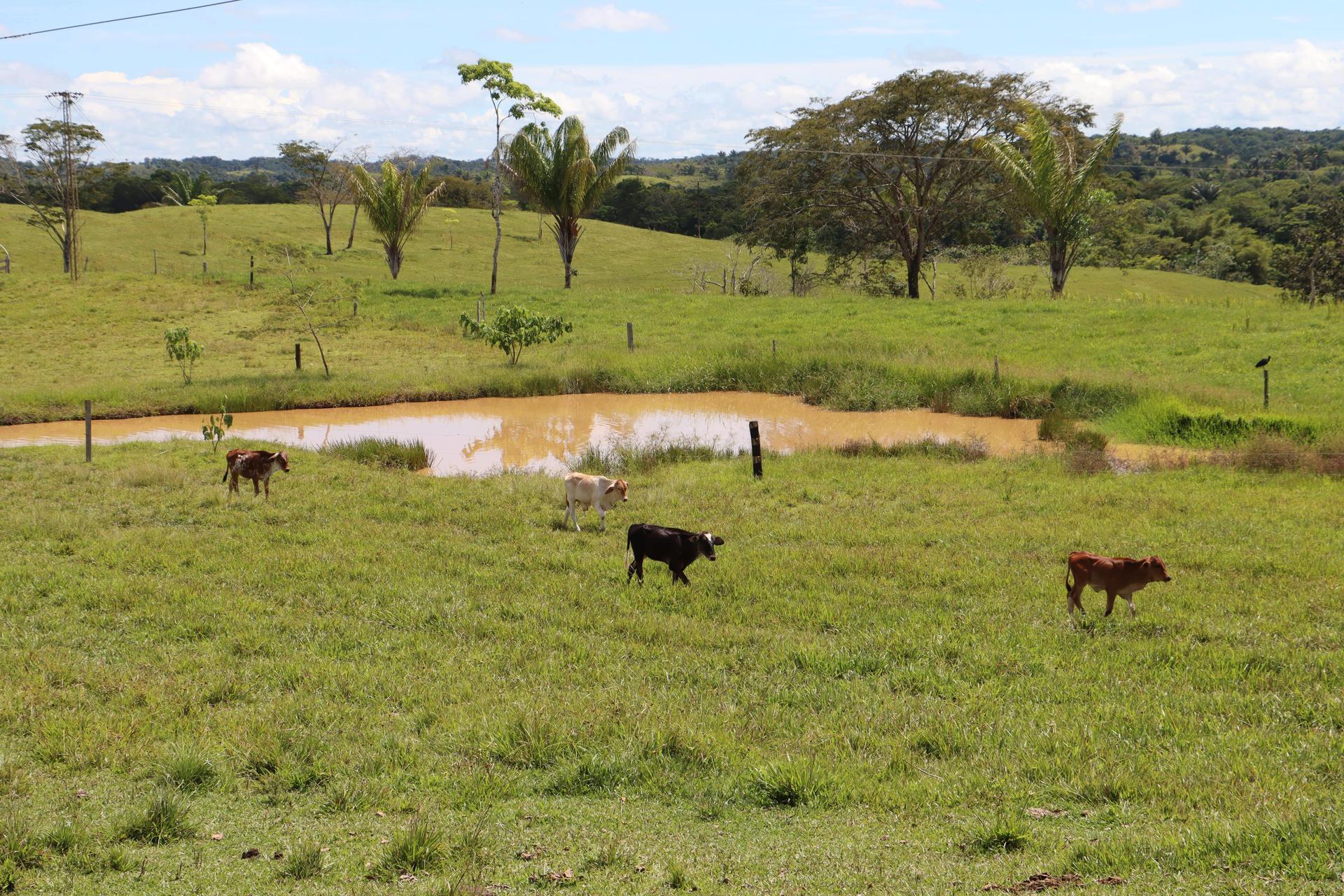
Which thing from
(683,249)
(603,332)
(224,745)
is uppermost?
(683,249)

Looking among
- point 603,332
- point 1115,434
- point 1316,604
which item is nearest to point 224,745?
point 1316,604

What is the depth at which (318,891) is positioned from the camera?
490cm

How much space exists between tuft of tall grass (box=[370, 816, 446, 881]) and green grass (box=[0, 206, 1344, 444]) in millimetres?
19523

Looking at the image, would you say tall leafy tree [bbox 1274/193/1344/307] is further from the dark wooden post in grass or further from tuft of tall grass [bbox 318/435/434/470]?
tuft of tall grass [bbox 318/435/434/470]

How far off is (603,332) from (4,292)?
26.9m

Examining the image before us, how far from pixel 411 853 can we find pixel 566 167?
45387 millimetres

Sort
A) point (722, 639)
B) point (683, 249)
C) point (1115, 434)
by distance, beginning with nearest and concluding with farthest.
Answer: point (722, 639)
point (1115, 434)
point (683, 249)

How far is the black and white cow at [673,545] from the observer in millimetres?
10852

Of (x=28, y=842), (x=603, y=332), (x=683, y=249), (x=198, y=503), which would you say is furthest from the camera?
(x=683, y=249)

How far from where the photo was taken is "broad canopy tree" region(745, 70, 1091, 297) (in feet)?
A: 146

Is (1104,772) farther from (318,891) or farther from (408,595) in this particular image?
(408,595)

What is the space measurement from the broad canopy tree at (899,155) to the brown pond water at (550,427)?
21.1 meters

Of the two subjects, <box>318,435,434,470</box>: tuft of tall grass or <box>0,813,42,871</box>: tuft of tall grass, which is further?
<box>318,435,434,470</box>: tuft of tall grass

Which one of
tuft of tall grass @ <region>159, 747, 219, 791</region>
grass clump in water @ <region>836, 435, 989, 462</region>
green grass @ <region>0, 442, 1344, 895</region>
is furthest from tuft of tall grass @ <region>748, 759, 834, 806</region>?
grass clump in water @ <region>836, 435, 989, 462</region>
